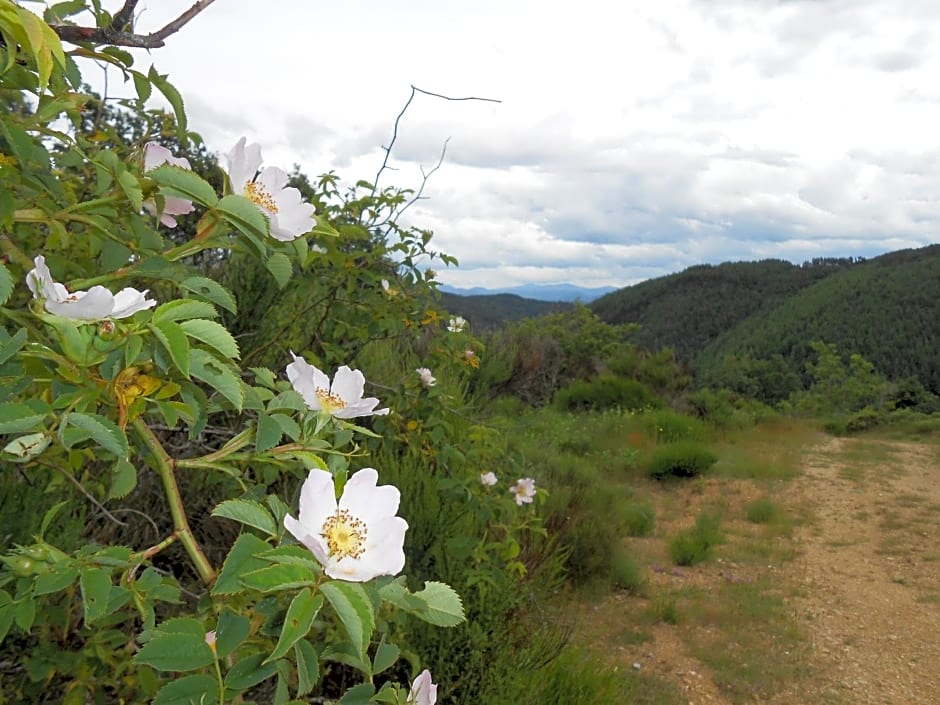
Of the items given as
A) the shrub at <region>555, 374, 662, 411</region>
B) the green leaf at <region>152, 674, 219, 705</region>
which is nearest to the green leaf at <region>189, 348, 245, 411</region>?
the green leaf at <region>152, 674, 219, 705</region>

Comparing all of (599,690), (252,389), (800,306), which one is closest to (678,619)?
(599,690)

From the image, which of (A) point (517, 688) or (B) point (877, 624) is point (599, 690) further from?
(B) point (877, 624)

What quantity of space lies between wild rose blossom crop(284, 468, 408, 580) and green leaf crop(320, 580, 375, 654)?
0.03m

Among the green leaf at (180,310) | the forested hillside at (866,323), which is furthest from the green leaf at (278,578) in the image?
the forested hillside at (866,323)

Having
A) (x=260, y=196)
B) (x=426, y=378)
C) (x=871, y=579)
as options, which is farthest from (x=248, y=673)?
(x=871, y=579)

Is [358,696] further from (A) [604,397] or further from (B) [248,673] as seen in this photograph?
(A) [604,397]

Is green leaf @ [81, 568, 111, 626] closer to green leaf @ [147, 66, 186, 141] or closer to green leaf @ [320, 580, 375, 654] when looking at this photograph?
green leaf @ [320, 580, 375, 654]

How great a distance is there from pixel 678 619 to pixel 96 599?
11.9 feet

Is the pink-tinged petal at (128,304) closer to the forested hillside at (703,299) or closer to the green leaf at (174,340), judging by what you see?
the green leaf at (174,340)

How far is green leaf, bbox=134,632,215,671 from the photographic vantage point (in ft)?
1.82

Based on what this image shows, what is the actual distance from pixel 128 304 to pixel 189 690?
342 millimetres

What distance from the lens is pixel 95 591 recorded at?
2.01ft

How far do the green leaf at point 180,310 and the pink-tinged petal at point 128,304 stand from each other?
4cm

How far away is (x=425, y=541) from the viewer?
2414 mm
